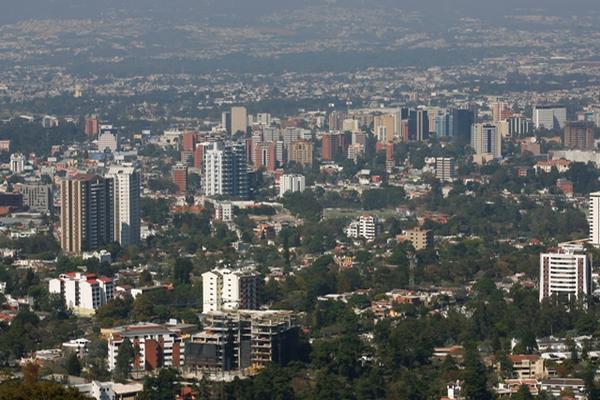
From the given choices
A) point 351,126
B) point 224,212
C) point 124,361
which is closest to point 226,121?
point 351,126

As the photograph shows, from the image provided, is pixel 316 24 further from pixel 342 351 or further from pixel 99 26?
pixel 342 351

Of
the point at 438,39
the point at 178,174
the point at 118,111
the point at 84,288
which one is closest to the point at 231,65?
the point at 438,39

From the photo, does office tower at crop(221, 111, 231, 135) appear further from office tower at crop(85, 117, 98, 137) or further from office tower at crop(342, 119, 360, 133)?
office tower at crop(85, 117, 98, 137)

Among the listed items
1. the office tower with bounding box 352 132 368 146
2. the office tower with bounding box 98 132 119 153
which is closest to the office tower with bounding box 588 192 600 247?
the office tower with bounding box 352 132 368 146

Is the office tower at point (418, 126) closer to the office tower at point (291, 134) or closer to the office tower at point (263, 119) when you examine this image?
the office tower at point (291, 134)

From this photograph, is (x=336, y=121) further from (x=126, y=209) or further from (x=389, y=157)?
(x=126, y=209)
